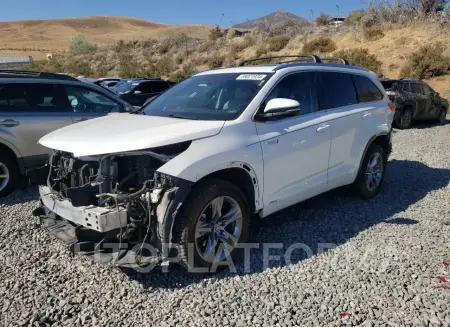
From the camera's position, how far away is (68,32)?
104 metres

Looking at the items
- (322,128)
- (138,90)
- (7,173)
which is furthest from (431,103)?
(7,173)

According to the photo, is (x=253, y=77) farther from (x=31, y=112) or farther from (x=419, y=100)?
(x=419, y=100)

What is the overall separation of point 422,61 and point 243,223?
2154 cm

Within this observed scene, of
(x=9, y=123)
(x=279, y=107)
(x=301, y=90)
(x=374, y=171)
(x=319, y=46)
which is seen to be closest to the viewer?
(x=279, y=107)

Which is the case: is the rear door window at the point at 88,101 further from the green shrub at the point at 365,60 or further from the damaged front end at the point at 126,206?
the green shrub at the point at 365,60

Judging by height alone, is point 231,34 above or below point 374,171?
above

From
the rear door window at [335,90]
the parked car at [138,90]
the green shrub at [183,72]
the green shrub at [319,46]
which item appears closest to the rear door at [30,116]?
the rear door window at [335,90]

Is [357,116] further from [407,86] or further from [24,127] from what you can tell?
[407,86]

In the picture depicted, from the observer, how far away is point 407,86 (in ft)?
44.5

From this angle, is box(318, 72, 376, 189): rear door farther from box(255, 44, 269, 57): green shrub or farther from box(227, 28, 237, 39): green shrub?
box(227, 28, 237, 39): green shrub

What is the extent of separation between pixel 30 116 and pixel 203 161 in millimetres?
3758

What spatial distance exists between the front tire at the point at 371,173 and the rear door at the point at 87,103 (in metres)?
3.98

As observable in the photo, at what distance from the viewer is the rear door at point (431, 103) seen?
14023 mm

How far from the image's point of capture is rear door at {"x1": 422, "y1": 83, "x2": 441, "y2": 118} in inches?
552
